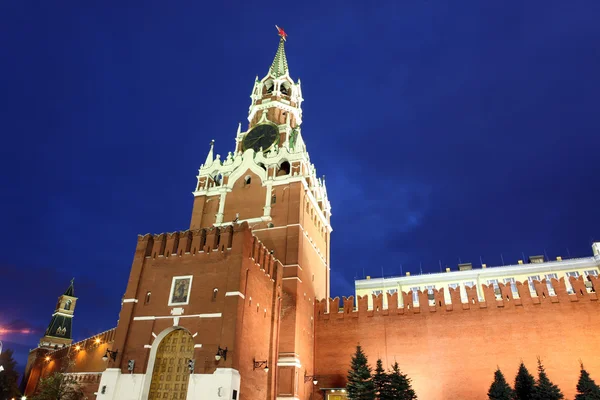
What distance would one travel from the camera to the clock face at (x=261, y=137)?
1713 inches

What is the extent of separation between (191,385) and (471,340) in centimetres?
1920

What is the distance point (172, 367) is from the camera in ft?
82.8

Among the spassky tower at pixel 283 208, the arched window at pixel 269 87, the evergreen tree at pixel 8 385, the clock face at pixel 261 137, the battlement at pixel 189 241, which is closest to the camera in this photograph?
the battlement at pixel 189 241

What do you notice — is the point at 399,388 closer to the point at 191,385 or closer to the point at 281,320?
the point at 281,320

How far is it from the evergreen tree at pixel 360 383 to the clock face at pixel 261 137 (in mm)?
22136

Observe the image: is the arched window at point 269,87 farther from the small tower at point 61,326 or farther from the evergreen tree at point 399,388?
the small tower at point 61,326

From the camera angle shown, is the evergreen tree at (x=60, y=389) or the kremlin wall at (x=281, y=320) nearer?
the kremlin wall at (x=281, y=320)

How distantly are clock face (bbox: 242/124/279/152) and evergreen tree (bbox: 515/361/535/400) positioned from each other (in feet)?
90.8

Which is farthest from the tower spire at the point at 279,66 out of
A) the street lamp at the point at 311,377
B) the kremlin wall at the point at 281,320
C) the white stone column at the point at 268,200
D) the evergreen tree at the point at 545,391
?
the evergreen tree at the point at 545,391

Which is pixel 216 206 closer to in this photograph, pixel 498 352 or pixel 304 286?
pixel 304 286

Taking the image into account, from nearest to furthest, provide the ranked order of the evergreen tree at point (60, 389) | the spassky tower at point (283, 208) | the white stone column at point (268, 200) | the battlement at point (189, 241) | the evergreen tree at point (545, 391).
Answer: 1. the evergreen tree at point (545, 391)
2. the battlement at point (189, 241)
3. the spassky tower at point (283, 208)
4. the white stone column at point (268, 200)
5. the evergreen tree at point (60, 389)

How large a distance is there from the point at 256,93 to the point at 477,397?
36.4 m

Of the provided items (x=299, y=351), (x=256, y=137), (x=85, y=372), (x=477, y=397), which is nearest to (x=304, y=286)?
(x=299, y=351)

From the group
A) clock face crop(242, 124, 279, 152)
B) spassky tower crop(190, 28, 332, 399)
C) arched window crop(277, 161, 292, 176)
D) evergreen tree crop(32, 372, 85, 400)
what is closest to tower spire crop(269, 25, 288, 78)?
spassky tower crop(190, 28, 332, 399)
